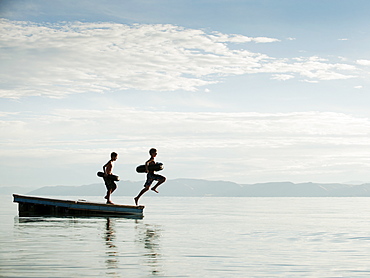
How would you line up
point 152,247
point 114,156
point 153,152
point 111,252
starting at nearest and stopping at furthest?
1. point 111,252
2. point 152,247
3. point 114,156
4. point 153,152

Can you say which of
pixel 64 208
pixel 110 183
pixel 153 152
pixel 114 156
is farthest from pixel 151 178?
pixel 64 208

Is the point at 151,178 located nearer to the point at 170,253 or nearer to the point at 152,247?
the point at 152,247

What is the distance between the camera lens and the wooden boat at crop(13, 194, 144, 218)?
28594 millimetres

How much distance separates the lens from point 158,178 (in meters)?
28.7

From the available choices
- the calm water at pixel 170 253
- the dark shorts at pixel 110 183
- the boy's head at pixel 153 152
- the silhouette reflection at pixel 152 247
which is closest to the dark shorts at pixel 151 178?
the boy's head at pixel 153 152

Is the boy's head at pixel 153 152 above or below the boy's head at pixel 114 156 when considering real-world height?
above

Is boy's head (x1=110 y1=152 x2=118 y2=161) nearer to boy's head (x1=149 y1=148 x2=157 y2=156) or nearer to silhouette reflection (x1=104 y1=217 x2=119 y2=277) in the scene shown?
boy's head (x1=149 y1=148 x2=157 y2=156)

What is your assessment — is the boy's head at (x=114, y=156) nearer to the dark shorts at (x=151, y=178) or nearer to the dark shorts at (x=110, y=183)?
the dark shorts at (x=110, y=183)

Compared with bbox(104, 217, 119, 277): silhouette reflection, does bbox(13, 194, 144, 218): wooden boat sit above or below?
above

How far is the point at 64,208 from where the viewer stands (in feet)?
93.9

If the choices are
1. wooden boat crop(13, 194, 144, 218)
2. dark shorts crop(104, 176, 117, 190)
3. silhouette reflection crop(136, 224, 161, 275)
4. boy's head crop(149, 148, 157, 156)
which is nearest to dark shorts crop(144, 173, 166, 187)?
boy's head crop(149, 148, 157, 156)

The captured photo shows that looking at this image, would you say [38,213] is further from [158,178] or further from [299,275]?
[299,275]

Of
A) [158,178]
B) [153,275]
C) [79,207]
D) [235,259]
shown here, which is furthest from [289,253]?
[79,207]

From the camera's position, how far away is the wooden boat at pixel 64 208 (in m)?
28.6
